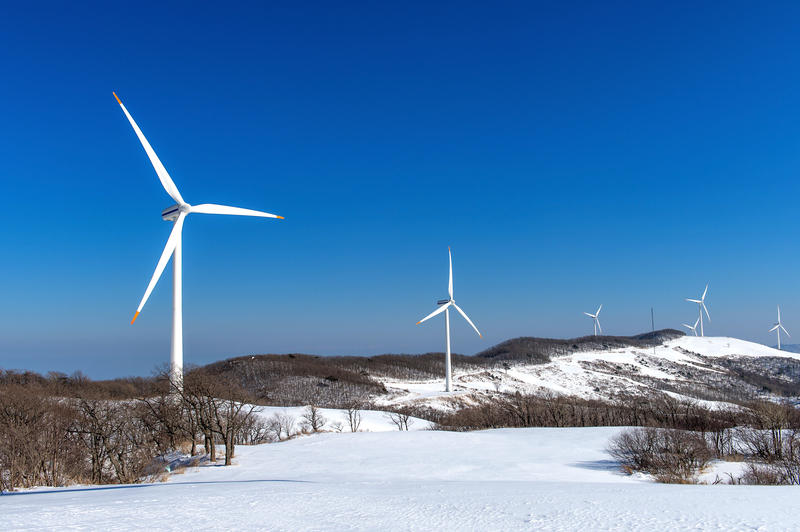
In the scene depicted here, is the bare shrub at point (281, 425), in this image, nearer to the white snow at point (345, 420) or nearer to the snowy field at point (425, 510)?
the white snow at point (345, 420)

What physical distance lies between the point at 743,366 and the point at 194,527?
20919 centimetres

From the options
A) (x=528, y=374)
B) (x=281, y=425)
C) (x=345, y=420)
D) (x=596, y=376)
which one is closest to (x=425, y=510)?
(x=281, y=425)

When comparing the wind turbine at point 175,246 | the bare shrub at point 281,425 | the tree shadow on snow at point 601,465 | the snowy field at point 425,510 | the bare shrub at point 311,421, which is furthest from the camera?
the bare shrub at point 311,421

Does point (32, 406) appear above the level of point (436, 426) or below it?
above

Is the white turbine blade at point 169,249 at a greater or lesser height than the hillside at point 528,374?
greater

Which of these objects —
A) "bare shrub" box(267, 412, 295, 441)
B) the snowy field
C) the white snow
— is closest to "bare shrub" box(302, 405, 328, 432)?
the white snow

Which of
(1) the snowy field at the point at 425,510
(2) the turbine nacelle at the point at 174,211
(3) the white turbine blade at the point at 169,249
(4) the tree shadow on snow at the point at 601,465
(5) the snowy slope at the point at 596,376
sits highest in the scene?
(2) the turbine nacelle at the point at 174,211

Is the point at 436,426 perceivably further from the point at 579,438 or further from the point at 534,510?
the point at 534,510

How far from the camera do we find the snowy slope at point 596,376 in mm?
99438

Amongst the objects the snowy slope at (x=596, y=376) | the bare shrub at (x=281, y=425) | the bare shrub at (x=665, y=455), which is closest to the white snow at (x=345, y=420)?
the bare shrub at (x=281, y=425)

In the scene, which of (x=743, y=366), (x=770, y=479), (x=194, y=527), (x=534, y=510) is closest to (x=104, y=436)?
(x=194, y=527)

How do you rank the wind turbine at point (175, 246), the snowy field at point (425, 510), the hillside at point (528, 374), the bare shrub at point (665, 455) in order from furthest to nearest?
the hillside at point (528, 374) < the wind turbine at point (175, 246) < the bare shrub at point (665, 455) < the snowy field at point (425, 510)

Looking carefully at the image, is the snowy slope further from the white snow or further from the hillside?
the white snow

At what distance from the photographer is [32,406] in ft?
115
